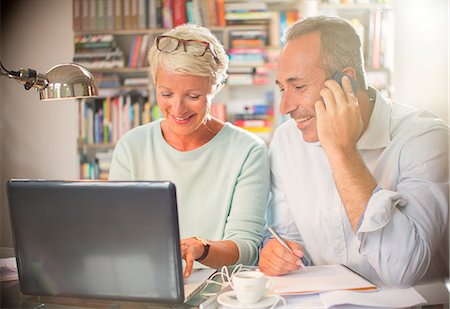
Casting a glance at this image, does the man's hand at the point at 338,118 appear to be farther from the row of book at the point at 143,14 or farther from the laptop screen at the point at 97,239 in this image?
the row of book at the point at 143,14

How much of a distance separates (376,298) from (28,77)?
0.81 m

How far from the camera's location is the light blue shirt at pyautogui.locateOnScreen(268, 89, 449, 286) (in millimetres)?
1223

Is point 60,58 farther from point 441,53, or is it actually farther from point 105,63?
point 441,53

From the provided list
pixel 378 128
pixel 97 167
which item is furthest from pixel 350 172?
pixel 97 167

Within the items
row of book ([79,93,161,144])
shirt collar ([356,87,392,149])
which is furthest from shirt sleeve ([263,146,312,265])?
row of book ([79,93,161,144])

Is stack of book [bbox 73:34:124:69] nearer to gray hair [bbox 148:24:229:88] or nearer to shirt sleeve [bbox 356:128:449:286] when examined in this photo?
gray hair [bbox 148:24:229:88]

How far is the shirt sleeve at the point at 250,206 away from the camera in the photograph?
141 centimetres

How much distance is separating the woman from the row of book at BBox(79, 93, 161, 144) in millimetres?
Answer: 1855

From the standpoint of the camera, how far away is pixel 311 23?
1.48 m

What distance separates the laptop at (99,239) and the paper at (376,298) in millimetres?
245

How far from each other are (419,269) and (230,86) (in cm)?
250

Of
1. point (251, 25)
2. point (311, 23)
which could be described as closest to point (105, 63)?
point (251, 25)

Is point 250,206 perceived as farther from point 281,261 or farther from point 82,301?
point 82,301

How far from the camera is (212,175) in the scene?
1601 mm
